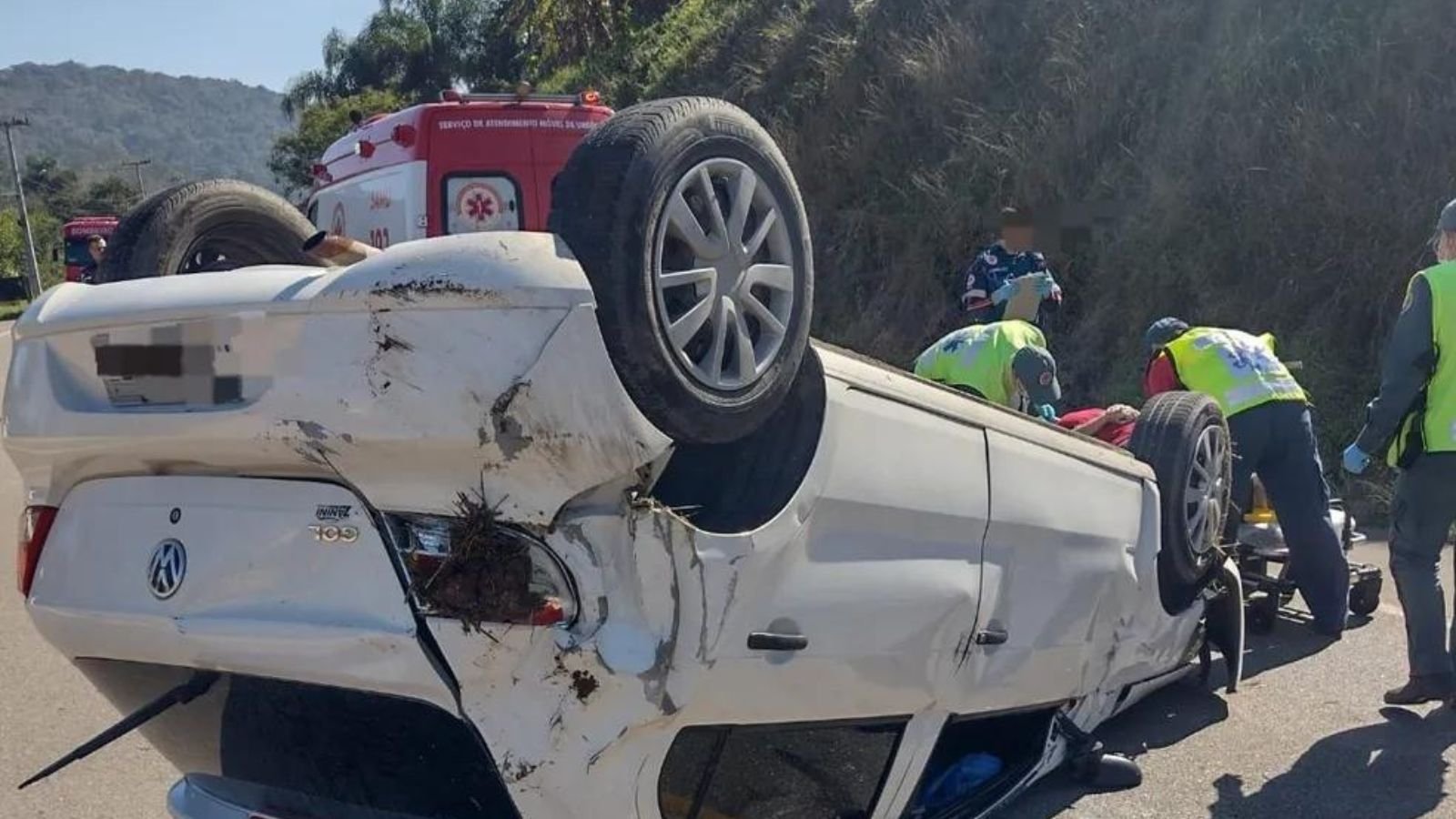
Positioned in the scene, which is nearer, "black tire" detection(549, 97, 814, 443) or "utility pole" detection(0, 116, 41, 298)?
"black tire" detection(549, 97, 814, 443)

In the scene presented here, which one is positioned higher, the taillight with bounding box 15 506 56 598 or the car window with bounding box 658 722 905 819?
the taillight with bounding box 15 506 56 598

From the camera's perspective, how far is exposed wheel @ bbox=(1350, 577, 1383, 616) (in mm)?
6160

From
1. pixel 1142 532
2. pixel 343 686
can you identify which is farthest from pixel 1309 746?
pixel 343 686

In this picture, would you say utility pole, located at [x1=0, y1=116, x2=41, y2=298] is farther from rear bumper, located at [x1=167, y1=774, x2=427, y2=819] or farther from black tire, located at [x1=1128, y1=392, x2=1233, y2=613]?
rear bumper, located at [x1=167, y1=774, x2=427, y2=819]

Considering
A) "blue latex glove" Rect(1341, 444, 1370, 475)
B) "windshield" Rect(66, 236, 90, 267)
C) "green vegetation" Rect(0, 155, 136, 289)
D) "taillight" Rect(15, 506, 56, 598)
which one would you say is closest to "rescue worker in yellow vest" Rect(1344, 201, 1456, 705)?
"blue latex glove" Rect(1341, 444, 1370, 475)

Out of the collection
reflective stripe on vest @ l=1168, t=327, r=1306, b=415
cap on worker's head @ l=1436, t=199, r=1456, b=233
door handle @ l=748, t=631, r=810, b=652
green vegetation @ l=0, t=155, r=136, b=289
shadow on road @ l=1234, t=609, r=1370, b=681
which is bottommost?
green vegetation @ l=0, t=155, r=136, b=289

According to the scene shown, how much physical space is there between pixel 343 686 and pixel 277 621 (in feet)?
0.58

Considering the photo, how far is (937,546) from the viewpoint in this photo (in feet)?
10.6

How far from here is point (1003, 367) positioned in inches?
213

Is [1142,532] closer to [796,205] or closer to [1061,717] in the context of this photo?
[1061,717]

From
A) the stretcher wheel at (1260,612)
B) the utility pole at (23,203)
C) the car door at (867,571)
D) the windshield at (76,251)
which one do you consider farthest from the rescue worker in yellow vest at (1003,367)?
the utility pole at (23,203)

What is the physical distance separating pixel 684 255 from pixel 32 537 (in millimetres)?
1622

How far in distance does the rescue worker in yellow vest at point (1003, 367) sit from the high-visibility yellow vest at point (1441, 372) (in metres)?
1.28

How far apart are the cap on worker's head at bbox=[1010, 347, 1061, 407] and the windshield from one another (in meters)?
30.7
